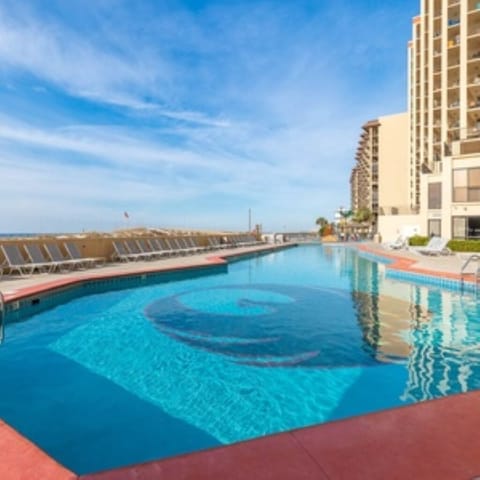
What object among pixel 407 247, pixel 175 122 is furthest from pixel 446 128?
pixel 175 122

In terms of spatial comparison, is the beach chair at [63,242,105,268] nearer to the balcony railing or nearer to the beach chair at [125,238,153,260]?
the beach chair at [125,238,153,260]

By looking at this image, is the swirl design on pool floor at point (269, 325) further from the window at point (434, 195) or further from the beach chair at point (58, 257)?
the window at point (434, 195)

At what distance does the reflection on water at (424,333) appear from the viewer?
445 cm

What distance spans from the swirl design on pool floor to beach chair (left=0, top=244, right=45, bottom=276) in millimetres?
5337

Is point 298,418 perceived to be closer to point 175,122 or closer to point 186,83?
point 186,83

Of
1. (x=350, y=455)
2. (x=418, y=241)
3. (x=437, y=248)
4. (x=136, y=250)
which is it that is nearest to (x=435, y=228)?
(x=418, y=241)

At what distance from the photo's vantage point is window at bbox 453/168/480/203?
19.8m

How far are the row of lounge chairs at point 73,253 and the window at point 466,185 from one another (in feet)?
49.0

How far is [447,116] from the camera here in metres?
28.1

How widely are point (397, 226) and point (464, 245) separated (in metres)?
9.65

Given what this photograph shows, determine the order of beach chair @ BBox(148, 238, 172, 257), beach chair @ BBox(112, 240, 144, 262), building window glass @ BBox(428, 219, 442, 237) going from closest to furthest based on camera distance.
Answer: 1. beach chair @ BBox(112, 240, 144, 262)
2. beach chair @ BBox(148, 238, 172, 257)
3. building window glass @ BBox(428, 219, 442, 237)

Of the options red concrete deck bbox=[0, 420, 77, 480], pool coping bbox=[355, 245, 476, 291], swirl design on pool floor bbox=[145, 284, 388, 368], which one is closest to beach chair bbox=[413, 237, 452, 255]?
pool coping bbox=[355, 245, 476, 291]

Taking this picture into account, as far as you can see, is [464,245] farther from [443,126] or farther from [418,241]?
[443,126]

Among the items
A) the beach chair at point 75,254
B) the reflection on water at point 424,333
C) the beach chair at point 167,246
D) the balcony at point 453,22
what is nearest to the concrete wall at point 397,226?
the balcony at point 453,22
